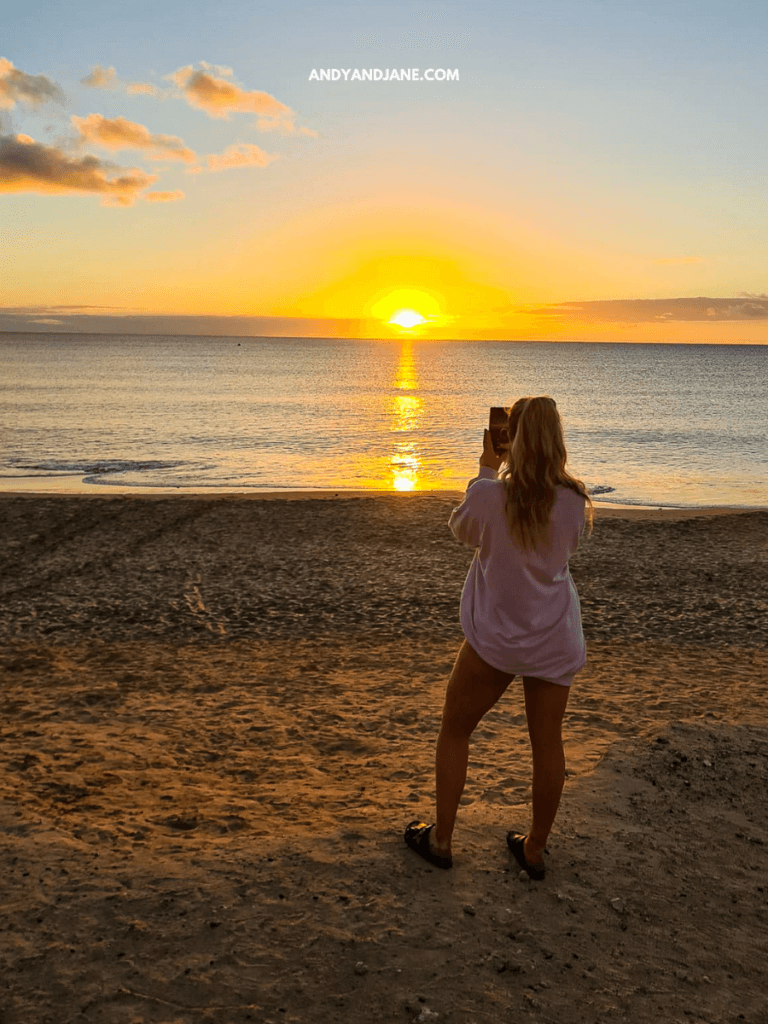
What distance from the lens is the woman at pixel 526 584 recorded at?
331cm

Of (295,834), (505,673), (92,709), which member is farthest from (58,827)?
(505,673)

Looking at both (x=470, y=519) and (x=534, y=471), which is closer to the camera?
(x=534, y=471)

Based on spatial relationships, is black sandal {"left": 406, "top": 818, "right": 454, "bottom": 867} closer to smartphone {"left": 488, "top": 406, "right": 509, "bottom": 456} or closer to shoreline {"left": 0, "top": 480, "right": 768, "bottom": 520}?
smartphone {"left": 488, "top": 406, "right": 509, "bottom": 456}

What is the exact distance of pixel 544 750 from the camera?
3670 millimetres

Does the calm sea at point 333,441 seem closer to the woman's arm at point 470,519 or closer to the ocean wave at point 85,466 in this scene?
the ocean wave at point 85,466

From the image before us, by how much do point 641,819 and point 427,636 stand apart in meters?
3.87

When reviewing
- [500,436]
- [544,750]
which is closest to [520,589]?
[500,436]

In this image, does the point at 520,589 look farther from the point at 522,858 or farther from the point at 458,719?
the point at 522,858

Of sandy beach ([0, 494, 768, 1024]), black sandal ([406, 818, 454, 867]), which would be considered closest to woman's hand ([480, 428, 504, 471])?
black sandal ([406, 818, 454, 867])

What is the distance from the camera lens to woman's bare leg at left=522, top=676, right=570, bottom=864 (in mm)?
3570

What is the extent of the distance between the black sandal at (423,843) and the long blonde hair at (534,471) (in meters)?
1.57

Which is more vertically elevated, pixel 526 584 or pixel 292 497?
pixel 526 584

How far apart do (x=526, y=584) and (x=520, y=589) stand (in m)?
0.03

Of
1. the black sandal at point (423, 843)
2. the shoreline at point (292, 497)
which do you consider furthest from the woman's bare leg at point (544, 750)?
the shoreline at point (292, 497)
